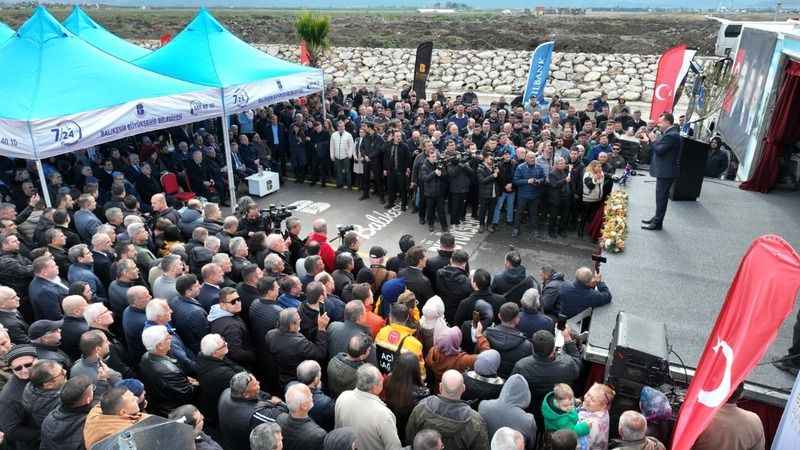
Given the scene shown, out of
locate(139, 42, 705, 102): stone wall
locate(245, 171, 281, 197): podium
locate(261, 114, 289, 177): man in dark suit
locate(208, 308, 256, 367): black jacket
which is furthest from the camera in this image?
locate(139, 42, 705, 102): stone wall

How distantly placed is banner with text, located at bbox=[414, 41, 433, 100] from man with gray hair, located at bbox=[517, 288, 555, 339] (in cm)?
1228

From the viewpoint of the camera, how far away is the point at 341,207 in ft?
37.7

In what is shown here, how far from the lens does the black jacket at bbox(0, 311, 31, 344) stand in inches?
190

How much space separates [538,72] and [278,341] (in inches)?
485

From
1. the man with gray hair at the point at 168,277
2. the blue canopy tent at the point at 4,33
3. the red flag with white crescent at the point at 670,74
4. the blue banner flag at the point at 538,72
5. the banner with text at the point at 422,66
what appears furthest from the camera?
the banner with text at the point at 422,66

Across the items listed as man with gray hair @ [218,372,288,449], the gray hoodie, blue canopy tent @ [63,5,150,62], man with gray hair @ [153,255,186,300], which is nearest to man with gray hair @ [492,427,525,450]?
the gray hoodie

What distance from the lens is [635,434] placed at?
347cm

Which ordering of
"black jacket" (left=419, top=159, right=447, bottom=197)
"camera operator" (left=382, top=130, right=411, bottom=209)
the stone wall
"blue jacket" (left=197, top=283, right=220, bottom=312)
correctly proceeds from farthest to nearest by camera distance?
the stone wall
"camera operator" (left=382, top=130, right=411, bottom=209)
"black jacket" (left=419, top=159, right=447, bottom=197)
"blue jacket" (left=197, top=283, right=220, bottom=312)

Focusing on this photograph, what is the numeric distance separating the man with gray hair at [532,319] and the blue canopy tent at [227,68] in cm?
745

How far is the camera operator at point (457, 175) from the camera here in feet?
31.7

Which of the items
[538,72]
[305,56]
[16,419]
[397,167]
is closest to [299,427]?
[16,419]

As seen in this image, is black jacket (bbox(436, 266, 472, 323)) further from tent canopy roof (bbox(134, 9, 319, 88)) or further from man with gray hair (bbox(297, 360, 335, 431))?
tent canopy roof (bbox(134, 9, 319, 88))

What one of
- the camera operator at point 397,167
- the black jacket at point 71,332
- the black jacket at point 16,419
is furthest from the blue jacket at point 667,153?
the black jacket at point 16,419

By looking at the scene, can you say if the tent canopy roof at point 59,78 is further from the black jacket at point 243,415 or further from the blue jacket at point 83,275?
the black jacket at point 243,415
